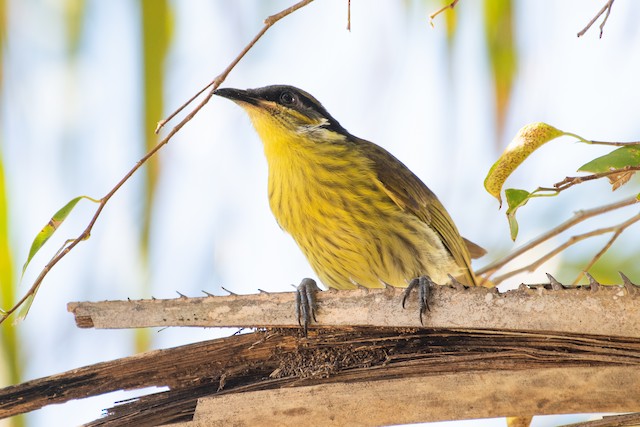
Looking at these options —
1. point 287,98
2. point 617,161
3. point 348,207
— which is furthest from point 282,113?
point 617,161

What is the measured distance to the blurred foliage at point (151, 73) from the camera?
109 inches

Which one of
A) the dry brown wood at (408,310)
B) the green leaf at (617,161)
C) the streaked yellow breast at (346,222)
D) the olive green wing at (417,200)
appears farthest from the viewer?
the olive green wing at (417,200)

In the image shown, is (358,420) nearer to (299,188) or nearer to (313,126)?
(299,188)

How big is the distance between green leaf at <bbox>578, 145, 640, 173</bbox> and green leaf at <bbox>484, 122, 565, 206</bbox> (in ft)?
0.38

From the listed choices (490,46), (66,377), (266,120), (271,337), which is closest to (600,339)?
(271,337)

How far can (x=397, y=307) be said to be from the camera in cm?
187

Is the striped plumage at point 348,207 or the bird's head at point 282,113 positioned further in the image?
the bird's head at point 282,113

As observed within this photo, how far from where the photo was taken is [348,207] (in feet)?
11.5

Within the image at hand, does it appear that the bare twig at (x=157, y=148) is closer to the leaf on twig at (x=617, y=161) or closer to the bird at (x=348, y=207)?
the leaf on twig at (x=617, y=161)

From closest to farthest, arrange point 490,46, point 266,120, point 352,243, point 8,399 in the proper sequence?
point 8,399 → point 490,46 → point 352,243 → point 266,120

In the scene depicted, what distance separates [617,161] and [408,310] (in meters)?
0.53

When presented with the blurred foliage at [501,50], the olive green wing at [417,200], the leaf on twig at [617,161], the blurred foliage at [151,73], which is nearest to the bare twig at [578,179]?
the leaf on twig at [617,161]

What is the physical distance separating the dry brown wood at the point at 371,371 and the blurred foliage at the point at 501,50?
1106mm

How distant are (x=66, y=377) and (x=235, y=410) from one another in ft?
1.47
